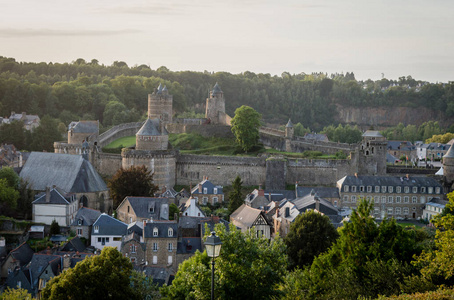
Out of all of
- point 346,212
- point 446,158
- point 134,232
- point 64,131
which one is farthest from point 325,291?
point 64,131

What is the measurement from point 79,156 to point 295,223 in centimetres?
1989

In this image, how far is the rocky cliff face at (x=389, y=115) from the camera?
13138 cm

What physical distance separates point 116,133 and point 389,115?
8095cm

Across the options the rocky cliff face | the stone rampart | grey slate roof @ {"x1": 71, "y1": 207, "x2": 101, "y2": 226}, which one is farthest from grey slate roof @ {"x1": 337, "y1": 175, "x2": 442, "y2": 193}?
the rocky cliff face

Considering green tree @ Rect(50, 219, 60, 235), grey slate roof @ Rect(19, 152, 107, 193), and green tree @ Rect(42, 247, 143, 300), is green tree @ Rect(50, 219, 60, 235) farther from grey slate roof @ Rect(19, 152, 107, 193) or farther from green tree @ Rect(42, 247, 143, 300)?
green tree @ Rect(42, 247, 143, 300)

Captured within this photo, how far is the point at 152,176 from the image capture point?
52.6m

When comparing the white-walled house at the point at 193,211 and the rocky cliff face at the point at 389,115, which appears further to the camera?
the rocky cliff face at the point at 389,115

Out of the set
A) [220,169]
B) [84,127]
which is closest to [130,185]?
[220,169]

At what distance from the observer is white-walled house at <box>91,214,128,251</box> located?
39.6 meters

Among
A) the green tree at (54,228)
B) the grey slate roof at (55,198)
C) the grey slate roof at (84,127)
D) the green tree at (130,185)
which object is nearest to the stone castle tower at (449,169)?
the green tree at (130,185)

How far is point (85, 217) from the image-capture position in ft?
139

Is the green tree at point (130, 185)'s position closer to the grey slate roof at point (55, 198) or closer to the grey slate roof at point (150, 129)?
the grey slate roof at point (55, 198)

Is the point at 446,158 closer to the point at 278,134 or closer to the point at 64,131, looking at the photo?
the point at 278,134

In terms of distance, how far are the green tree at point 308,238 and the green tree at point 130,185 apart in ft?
48.6
